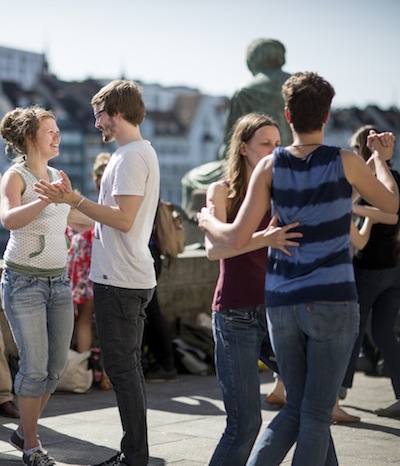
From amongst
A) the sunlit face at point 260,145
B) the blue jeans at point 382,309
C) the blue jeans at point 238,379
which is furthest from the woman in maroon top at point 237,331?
the blue jeans at point 382,309

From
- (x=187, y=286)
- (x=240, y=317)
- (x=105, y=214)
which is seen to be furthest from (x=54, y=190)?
(x=187, y=286)

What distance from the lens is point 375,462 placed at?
564cm

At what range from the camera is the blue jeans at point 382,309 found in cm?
700

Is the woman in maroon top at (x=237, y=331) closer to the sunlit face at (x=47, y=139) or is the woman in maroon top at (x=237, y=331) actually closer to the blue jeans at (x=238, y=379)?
the blue jeans at (x=238, y=379)

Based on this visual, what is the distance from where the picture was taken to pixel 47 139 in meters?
5.40

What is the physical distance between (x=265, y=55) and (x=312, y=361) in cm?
880

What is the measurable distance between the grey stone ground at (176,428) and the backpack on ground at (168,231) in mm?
982

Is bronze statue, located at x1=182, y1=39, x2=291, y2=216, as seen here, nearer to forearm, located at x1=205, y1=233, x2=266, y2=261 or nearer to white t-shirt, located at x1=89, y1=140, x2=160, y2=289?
white t-shirt, located at x1=89, y1=140, x2=160, y2=289

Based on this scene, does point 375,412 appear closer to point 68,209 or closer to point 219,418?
point 219,418

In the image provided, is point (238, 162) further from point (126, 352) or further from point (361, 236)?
point (361, 236)

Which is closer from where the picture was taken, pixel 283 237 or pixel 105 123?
pixel 283 237

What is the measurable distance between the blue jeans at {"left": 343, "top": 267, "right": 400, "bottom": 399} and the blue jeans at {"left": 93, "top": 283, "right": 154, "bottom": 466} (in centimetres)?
228

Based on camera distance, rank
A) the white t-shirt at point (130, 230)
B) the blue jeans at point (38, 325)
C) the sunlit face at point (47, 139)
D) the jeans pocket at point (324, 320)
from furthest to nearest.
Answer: the sunlit face at point (47, 139), the blue jeans at point (38, 325), the white t-shirt at point (130, 230), the jeans pocket at point (324, 320)

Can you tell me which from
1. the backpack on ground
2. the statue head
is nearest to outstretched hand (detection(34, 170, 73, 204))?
the backpack on ground
